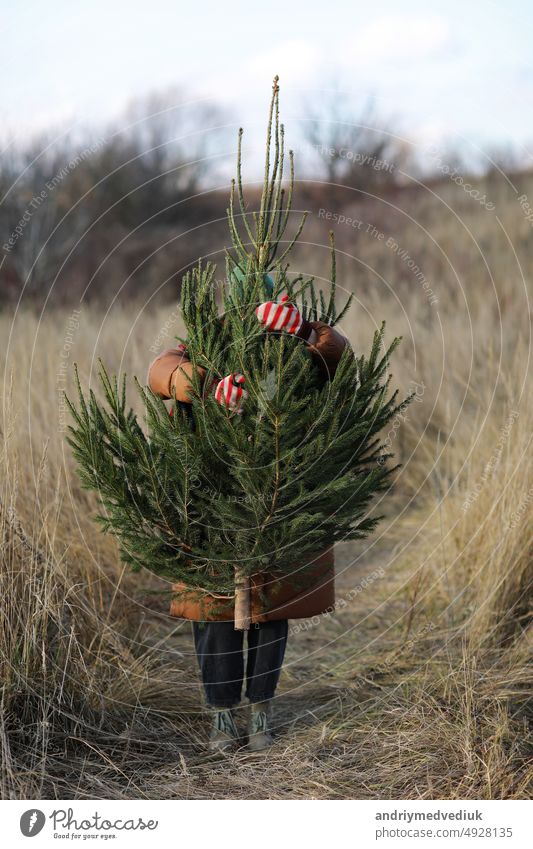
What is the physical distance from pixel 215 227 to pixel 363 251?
223 inches

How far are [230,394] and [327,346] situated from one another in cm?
37

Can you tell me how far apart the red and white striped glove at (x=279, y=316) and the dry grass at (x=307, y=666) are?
1011mm

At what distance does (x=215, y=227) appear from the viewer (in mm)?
18984

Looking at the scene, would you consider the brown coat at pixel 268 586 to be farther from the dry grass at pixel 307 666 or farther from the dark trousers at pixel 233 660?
the dry grass at pixel 307 666

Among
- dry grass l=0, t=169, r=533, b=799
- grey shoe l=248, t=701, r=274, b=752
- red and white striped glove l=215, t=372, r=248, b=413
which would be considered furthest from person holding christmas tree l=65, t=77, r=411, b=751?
dry grass l=0, t=169, r=533, b=799

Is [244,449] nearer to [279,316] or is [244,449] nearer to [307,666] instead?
[279,316]

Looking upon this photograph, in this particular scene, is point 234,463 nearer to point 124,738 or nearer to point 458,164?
point 124,738

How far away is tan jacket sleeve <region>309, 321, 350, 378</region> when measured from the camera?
2777 millimetres

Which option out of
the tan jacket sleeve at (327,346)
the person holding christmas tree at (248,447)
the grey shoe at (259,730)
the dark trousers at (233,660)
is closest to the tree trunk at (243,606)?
the person holding christmas tree at (248,447)

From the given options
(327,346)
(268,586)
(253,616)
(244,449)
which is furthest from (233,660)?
(327,346)

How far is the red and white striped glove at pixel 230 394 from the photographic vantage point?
262 centimetres

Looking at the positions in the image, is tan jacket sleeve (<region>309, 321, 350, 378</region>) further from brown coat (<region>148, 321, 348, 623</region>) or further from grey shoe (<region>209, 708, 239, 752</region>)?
grey shoe (<region>209, 708, 239, 752</region>)

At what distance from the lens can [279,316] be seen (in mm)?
2623

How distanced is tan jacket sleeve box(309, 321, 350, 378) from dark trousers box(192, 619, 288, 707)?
0.93m
